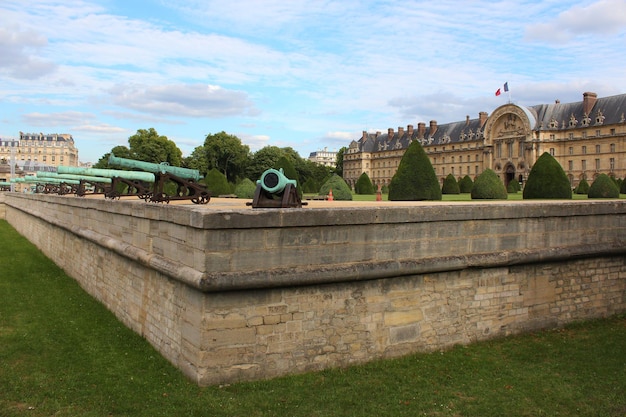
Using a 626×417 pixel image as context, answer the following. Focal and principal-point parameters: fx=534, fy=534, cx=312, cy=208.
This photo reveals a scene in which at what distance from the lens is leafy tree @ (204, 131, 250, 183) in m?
71.1

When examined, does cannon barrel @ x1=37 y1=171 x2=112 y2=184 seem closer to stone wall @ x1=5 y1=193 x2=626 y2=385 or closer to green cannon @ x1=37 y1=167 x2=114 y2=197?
green cannon @ x1=37 y1=167 x2=114 y2=197

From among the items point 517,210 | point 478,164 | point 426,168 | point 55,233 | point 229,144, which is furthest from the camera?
point 478,164

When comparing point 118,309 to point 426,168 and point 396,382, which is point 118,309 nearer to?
point 396,382

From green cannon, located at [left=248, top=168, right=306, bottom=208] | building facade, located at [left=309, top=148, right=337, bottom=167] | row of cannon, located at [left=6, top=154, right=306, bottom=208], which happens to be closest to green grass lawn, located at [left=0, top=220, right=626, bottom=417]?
green cannon, located at [left=248, top=168, right=306, bottom=208]

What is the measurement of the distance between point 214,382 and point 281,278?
1.34 meters

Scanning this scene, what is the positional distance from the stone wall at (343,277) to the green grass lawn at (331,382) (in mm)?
262

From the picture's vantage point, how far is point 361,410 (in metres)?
5.43

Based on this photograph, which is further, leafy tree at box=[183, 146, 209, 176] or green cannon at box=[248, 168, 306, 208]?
leafy tree at box=[183, 146, 209, 176]

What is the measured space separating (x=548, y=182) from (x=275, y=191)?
20.1 meters

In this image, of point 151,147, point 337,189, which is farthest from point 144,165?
point 151,147

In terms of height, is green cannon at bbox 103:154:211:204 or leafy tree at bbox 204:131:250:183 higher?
leafy tree at bbox 204:131:250:183

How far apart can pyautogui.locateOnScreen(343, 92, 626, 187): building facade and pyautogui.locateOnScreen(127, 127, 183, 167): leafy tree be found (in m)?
46.8

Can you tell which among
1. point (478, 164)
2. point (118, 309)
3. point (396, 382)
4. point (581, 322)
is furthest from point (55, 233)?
point (478, 164)

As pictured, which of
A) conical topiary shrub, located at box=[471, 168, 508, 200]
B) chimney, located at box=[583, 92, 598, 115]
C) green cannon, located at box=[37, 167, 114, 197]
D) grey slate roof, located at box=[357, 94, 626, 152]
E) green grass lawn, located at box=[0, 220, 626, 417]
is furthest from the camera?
chimney, located at box=[583, 92, 598, 115]
